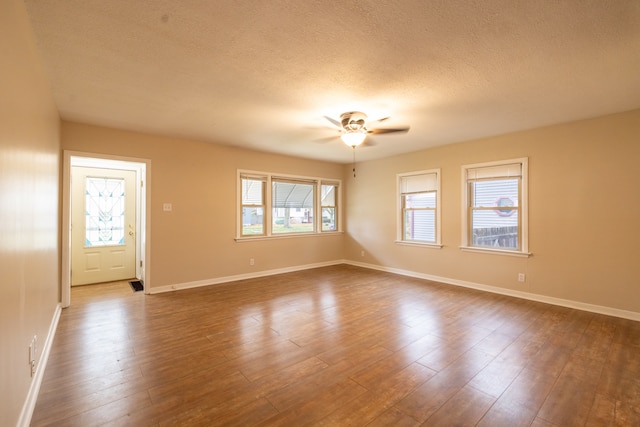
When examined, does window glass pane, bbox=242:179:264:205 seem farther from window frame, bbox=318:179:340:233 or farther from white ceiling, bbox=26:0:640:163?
white ceiling, bbox=26:0:640:163

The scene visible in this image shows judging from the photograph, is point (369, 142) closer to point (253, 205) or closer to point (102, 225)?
point (253, 205)

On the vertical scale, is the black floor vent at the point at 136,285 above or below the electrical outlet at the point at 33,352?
below

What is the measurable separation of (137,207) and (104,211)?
0.61 meters

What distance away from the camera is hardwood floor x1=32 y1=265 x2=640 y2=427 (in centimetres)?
192

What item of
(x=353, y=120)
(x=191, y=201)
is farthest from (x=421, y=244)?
(x=191, y=201)

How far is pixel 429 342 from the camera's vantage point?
2.94 meters

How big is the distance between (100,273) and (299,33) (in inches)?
223

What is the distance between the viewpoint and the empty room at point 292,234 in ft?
6.22

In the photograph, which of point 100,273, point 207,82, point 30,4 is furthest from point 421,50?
point 100,273

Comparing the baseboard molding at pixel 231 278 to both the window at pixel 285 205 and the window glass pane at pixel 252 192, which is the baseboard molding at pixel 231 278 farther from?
the window glass pane at pixel 252 192

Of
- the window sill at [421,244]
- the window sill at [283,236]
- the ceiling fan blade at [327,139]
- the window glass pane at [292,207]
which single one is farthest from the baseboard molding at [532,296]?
the ceiling fan blade at [327,139]

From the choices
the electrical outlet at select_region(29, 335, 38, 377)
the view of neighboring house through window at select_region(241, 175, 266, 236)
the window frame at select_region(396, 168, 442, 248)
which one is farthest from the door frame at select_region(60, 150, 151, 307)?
the window frame at select_region(396, 168, 442, 248)

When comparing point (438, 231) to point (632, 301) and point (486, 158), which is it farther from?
point (632, 301)

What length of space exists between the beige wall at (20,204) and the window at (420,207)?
5.47 metres
